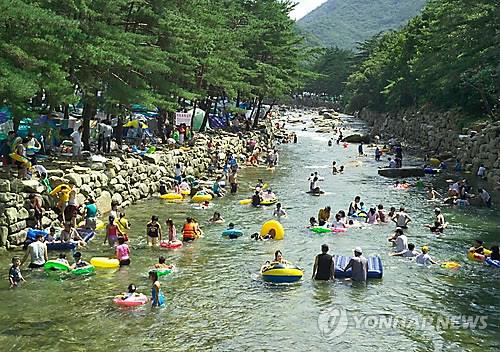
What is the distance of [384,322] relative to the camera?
47.7 ft

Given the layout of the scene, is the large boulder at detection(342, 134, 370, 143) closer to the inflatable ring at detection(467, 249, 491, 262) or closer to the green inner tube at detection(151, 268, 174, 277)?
the inflatable ring at detection(467, 249, 491, 262)

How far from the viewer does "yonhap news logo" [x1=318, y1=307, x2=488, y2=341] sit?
14.1 meters

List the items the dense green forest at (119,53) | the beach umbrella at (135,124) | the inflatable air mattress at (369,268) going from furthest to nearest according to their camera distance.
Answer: the beach umbrella at (135,124) < the dense green forest at (119,53) < the inflatable air mattress at (369,268)

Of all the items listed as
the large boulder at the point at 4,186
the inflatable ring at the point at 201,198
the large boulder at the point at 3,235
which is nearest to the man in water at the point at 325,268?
the large boulder at the point at 3,235

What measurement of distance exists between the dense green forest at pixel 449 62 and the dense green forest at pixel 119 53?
46.9 ft

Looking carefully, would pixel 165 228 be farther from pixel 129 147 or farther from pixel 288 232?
pixel 129 147

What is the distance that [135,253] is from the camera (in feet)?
64.8

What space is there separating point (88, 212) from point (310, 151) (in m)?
35.8

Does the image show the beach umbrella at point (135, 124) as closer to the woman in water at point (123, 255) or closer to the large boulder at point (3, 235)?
the large boulder at point (3, 235)

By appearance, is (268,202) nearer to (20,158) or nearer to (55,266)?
(20,158)

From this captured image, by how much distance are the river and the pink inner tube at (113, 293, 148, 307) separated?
0.23 m

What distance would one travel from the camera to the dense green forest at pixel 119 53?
18.6 m

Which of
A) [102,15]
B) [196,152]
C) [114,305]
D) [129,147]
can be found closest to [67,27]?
[102,15]

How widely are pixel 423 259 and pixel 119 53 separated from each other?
14789 mm
